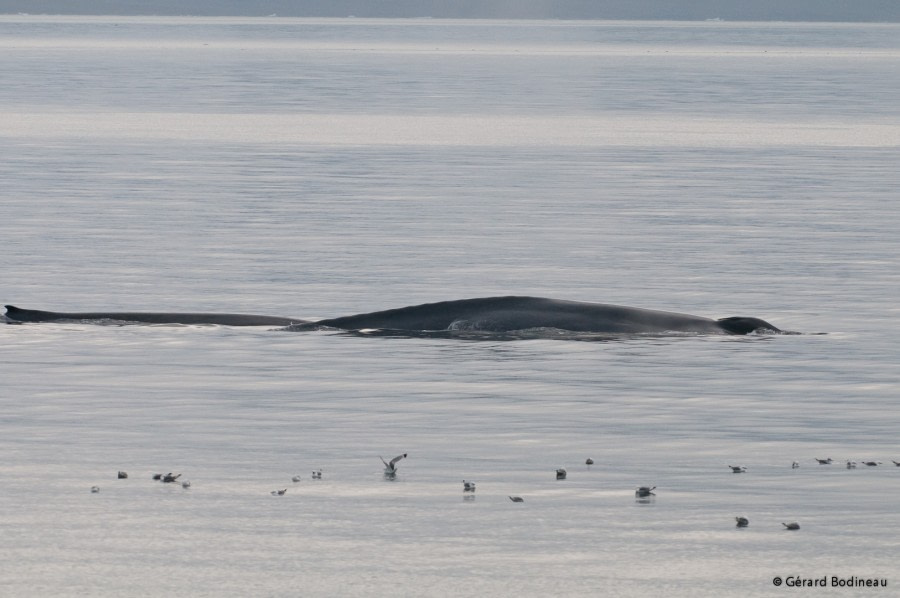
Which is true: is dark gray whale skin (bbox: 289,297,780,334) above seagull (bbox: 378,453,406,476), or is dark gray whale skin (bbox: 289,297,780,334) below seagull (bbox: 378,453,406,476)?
above

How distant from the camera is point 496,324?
2383 cm

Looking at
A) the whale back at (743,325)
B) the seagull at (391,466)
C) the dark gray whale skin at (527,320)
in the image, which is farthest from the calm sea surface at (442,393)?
the dark gray whale skin at (527,320)

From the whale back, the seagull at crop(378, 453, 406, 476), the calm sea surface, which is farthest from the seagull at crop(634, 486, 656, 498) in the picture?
the whale back

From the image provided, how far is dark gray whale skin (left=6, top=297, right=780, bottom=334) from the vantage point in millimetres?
23766

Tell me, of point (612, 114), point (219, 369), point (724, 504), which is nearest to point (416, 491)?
point (724, 504)

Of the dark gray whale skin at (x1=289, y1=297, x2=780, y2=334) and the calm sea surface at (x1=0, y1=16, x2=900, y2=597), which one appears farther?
the dark gray whale skin at (x1=289, y1=297, x2=780, y2=334)

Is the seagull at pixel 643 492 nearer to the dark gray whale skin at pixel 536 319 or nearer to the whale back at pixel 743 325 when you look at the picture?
the dark gray whale skin at pixel 536 319

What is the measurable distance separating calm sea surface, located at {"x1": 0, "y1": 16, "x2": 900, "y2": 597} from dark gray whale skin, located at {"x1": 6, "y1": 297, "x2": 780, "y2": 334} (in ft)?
1.79

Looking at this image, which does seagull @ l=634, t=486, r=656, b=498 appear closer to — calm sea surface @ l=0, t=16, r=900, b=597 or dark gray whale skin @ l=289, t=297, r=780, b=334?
calm sea surface @ l=0, t=16, r=900, b=597

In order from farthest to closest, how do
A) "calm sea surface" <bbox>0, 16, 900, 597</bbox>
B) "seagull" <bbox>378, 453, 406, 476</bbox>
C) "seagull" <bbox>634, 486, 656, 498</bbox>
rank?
"seagull" <bbox>378, 453, 406, 476</bbox>
"seagull" <bbox>634, 486, 656, 498</bbox>
"calm sea surface" <bbox>0, 16, 900, 597</bbox>

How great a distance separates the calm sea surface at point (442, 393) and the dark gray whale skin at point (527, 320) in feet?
1.79

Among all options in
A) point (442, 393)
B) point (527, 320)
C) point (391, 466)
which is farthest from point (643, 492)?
point (527, 320)

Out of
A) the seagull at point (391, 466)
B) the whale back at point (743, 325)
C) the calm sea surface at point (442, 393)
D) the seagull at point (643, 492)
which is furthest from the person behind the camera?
the whale back at point (743, 325)

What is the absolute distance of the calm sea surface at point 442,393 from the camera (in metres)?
13.2
